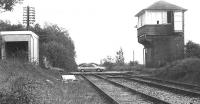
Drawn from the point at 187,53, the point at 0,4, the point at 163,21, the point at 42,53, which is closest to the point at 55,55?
the point at 42,53

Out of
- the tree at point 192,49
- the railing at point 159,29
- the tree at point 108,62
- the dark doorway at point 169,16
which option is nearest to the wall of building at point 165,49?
the railing at point 159,29

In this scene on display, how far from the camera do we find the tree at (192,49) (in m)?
38.3

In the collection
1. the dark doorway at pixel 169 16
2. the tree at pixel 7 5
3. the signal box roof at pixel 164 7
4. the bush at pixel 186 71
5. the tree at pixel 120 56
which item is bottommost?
the bush at pixel 186 71

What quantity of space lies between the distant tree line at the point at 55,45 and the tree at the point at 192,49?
15249mm

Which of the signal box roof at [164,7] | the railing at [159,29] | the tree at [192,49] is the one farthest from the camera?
the signal box roof at [164,7]

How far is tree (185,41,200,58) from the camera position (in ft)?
126

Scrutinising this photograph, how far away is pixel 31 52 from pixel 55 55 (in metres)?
19.3

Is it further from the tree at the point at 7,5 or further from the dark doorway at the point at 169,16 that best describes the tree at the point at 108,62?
the tree at the point at 7,5

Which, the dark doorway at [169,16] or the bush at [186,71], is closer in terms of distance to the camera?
the bush at [186,71]

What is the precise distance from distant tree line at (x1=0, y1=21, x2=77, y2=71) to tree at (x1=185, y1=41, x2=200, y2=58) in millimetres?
15249

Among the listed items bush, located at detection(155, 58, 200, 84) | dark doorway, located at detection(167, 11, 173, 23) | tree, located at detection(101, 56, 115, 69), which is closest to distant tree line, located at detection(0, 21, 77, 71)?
tree, located at detection(101, 56, 115, 69)

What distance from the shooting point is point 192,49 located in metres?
40.5

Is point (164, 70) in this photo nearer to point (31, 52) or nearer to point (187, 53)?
point (187, 53)

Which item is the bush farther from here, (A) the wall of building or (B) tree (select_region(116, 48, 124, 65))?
(B) tree (select_region(116, 48, 124, 65))
